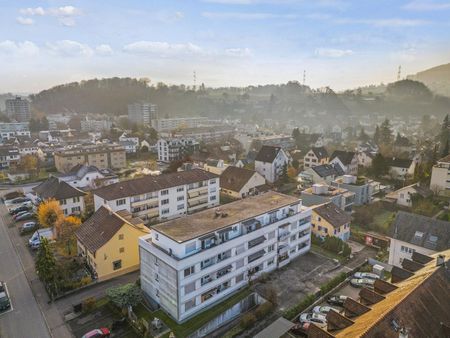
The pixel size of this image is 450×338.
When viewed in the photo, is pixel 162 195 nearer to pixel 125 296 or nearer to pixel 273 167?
pixel 125 296

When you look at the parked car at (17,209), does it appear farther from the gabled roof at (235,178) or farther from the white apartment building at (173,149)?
the white apartment building at (173,149)

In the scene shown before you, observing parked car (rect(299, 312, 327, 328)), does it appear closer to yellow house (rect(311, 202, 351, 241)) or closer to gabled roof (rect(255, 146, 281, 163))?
yellow house (rect(311, 202, 351, 241))

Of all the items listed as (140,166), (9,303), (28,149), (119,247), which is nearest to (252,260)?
(119,247)

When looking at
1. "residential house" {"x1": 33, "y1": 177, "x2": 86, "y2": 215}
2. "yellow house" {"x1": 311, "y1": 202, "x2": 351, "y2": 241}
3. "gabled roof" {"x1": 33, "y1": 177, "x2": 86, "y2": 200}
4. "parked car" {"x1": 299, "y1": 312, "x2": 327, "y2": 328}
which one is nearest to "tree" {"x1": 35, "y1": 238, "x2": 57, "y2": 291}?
"residential house" {"x1": 33, "y1": 177, "x2": 86, "y2": 215}

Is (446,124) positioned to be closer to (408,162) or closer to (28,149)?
(408,162)

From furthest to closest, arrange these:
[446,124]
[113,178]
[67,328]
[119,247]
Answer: [446,124], [113,178], [119,247], [67,328]

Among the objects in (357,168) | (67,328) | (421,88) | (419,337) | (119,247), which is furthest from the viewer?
(421,88)
